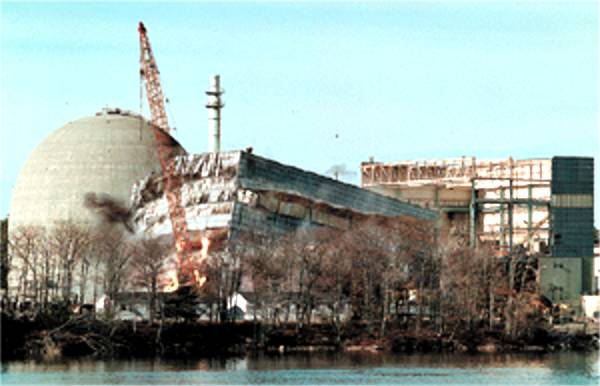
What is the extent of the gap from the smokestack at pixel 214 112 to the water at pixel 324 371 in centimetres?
7003

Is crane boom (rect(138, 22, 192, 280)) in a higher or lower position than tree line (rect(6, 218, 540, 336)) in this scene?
higher

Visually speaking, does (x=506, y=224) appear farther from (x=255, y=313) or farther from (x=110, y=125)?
(x=255, y=313)

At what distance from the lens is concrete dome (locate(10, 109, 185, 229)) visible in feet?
585

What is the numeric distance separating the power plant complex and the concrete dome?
0.13 meters

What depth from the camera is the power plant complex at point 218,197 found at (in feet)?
523

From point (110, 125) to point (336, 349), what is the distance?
80.2 m

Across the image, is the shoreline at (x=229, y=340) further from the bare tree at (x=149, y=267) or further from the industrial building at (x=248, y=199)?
the industrial building at (x=248, y=199)

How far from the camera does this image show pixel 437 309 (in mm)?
119000

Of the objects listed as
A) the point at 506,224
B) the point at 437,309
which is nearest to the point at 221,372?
the point at 437,309

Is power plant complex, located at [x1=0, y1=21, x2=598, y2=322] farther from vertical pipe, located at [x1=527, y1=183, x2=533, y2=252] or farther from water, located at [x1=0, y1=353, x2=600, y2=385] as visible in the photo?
water, located at [x1=0, y1=353, x2=600, y2=385]

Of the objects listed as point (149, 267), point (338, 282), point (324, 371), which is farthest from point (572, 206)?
point (324, 371)

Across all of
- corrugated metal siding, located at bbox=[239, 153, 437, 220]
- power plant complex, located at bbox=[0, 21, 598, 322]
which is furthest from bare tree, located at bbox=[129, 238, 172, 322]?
corrugated metal siding, located at bbox=[239, 153, 437, 220]

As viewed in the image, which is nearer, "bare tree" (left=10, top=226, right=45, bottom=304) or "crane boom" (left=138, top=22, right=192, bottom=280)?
"bare tree" (left=10, top=226, right=45, bottom=304)

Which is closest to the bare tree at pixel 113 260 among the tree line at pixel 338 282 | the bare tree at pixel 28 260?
the tree line at pixel 338 282
